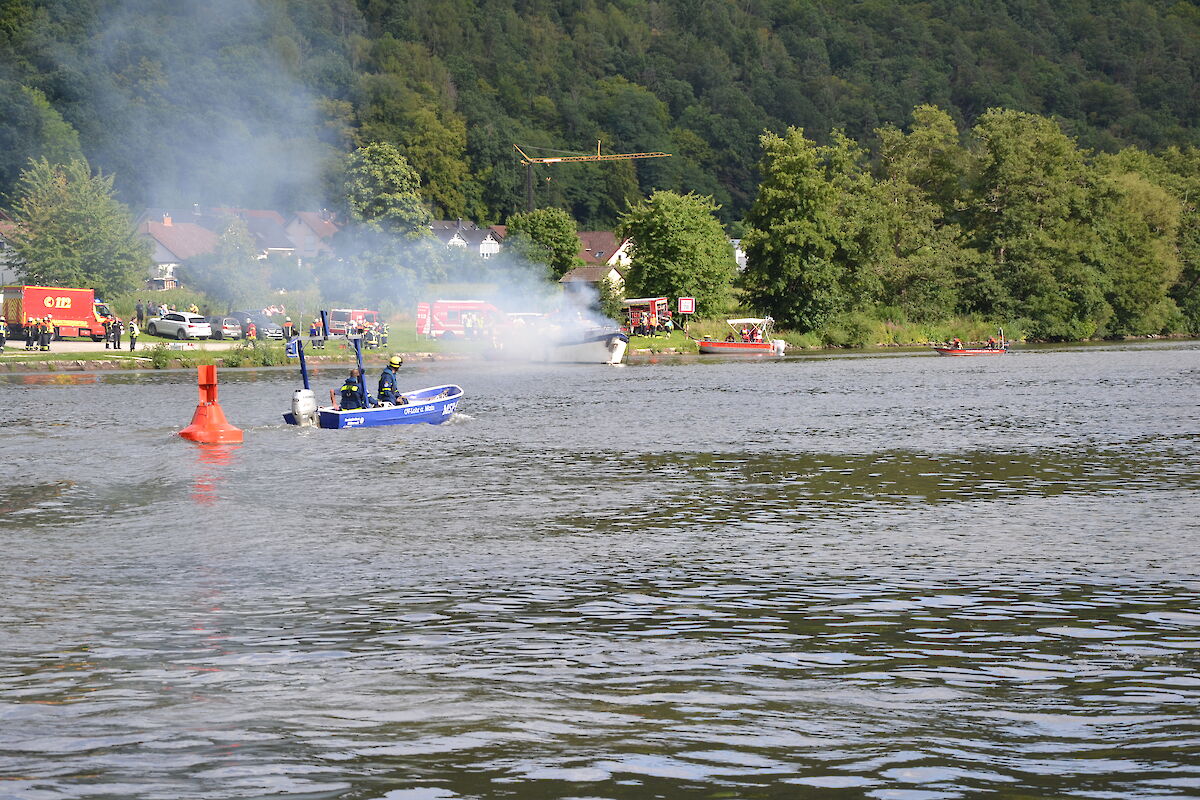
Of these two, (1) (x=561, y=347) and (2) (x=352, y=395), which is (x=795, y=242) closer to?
(1) (x=561, y=347)

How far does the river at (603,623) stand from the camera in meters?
11.3

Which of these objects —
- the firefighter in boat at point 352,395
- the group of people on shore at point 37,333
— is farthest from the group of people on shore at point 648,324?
the firefighter in boat at point 352,395

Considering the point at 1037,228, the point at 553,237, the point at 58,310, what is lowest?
the point at 58,310

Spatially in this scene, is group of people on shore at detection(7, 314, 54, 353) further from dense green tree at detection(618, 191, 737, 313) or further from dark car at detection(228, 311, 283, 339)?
dense green tree at detection(618, 191, 737, 313)

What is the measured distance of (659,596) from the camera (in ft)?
59.2

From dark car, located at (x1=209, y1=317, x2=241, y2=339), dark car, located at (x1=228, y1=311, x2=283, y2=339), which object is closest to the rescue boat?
dark car, located at (x1=228, y1=311, x2=283, y2=339)

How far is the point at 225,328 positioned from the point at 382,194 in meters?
26.3

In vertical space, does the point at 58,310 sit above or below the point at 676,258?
below

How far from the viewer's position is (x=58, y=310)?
90188 millimetres

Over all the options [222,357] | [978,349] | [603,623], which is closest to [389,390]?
[603,623]

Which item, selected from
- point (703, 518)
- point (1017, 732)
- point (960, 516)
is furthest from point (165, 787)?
point (960, 516)

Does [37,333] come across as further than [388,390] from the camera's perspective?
Yes

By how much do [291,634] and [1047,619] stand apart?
8.44m

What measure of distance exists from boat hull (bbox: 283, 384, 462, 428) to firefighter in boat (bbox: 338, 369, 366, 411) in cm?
24
